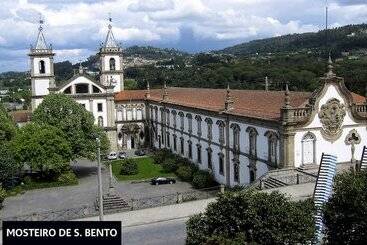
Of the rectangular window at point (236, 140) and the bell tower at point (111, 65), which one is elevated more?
the bell tower at point (111, 65)

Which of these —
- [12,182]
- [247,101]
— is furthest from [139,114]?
[247,101]

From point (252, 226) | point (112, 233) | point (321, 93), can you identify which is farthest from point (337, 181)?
point (321, 93)

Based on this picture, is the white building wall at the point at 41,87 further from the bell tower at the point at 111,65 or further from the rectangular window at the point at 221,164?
the rectangular window at the point at 221,164

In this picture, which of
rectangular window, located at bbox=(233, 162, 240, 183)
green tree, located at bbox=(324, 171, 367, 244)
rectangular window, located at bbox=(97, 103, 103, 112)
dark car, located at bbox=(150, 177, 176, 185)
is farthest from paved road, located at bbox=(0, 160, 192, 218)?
green tree, located at bbox=(324, 171, 367, 244)

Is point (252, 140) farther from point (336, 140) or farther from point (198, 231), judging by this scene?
point (198, 231)

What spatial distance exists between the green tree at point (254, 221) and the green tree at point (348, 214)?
1.19 meters

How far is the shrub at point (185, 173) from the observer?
5012 centimetres

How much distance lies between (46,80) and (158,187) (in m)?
31.4

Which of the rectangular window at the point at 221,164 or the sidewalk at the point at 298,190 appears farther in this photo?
the rectangular window at the point at 221,164

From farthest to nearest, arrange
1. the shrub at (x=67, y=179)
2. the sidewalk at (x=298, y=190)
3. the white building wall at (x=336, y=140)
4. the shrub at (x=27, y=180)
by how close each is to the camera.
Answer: the shrub at (x=67, y=179) → the shrub at (x=27, y=180) → the white building wall at (x=336, y=140) → the sidewalk at (x=298, y=190)

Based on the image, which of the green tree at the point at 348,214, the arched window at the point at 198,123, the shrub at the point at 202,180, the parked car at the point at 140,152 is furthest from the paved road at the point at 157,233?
the parked car at the point at 140,152

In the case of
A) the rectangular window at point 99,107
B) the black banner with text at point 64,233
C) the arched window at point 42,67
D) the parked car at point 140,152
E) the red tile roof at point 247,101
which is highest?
the arched window at point 42,67

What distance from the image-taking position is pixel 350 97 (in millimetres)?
38406

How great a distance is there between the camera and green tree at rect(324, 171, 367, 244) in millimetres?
19047
